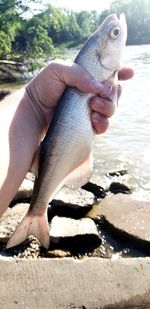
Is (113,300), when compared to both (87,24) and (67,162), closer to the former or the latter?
(67,162)

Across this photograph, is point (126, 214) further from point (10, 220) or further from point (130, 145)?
point (130, 145)

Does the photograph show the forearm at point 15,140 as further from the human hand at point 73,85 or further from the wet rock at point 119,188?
the wet rock at point 119,188

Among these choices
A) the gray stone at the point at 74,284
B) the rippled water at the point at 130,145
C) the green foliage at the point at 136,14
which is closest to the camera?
the gray stone at the point at 74,284

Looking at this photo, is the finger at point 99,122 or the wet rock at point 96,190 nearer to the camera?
the finger at point 99,122

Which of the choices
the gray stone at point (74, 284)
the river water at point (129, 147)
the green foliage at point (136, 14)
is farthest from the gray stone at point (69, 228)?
the green foliage at point (136, 14)

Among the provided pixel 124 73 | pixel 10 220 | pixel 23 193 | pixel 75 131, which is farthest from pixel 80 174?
pixel 23 193

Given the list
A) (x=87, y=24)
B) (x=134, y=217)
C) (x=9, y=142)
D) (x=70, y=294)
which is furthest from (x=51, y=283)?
(x=87, y=24)
